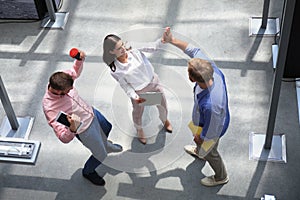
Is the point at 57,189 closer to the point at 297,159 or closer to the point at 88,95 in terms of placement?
the point at 88,95

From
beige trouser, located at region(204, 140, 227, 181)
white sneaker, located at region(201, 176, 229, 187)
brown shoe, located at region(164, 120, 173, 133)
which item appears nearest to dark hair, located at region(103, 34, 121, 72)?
brown shoe, located at region(164, 120, 173, 133)

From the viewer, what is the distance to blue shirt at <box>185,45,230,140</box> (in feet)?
13.8

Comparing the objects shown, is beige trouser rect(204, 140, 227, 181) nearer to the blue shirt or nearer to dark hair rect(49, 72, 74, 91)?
the blue shirt

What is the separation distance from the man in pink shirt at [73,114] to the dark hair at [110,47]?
0.24 m

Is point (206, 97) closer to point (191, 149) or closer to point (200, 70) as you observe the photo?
point (200, 70)

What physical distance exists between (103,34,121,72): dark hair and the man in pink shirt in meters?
0.24

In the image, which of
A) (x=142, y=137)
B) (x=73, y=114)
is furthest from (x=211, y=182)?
(x=73, y=114)

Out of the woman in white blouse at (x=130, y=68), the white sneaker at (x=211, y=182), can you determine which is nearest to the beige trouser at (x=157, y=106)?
the woman in white blouse at (x=130, y=68)

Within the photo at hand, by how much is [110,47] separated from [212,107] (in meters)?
0.83

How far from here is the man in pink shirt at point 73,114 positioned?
434 cm

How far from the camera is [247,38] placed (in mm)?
5930

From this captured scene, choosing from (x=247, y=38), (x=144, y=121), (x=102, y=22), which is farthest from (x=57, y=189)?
(x=247, y=38)

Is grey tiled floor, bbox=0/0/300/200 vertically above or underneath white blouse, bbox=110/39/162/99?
underneath

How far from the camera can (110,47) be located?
438 cm
